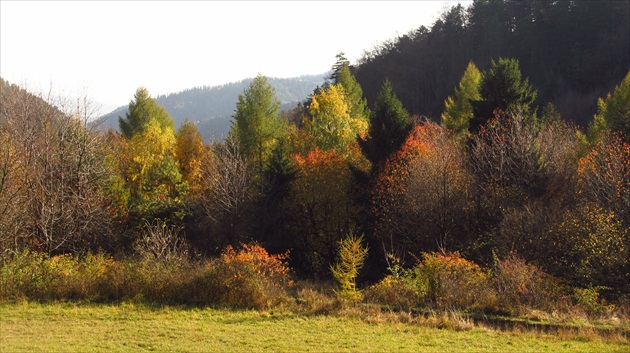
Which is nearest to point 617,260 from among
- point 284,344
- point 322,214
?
point 284,344

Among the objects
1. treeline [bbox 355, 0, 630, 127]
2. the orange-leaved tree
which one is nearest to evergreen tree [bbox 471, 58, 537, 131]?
the orange-leaved tree

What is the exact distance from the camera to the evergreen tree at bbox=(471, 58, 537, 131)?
2820 centimetres

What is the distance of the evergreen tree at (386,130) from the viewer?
28234mm

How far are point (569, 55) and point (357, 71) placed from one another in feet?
99.7

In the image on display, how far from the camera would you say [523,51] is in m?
67.1

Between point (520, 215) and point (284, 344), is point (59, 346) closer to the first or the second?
point (284, 344)

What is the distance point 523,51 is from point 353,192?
50230 millimetres

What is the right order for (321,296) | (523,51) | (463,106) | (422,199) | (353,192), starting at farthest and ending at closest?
(523,51), (463,106), (353,192), (422,199), (321,296)

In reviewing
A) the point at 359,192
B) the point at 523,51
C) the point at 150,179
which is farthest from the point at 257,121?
the point at 523,51

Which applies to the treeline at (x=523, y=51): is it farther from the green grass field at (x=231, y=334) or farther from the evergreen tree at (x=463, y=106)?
the green grass field at (x=231, y=334)

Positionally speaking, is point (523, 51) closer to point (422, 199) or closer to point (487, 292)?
point (422, 199)

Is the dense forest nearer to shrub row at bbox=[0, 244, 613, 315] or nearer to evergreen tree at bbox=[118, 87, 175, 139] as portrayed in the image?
shrub row at bbox=[0, 244, 613, 315]

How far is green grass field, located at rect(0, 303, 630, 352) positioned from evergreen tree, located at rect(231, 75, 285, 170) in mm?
21175

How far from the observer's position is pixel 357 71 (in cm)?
7762
